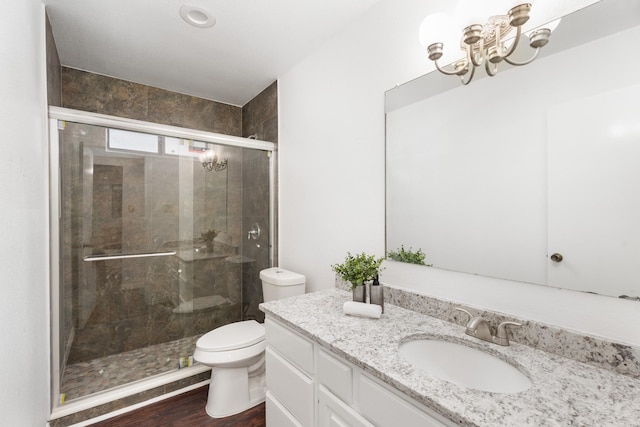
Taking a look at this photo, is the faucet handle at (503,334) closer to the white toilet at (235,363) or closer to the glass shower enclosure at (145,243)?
the white toilet at (235,363)

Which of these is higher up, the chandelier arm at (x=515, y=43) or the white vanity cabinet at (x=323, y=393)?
the chandelier arm at (x=515, y=43)

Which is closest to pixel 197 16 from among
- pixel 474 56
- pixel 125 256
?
pixel 474 56

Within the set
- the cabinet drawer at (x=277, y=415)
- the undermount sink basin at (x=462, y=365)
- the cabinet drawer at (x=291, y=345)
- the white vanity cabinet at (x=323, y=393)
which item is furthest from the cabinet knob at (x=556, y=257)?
the cabinet drawer at (x=277, y=415)

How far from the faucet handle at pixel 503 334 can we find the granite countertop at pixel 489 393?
0.02 meters

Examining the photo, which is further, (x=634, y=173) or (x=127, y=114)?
(x=127, y=114)

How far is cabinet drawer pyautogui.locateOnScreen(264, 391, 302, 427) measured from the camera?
48.7 inches

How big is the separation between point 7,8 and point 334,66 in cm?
149

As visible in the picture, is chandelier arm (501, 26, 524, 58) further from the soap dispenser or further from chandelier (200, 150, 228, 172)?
chandelier (200, 150, 228, 172)

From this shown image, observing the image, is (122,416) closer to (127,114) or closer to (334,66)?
(127,114)

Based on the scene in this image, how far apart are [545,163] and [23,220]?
6.23ft

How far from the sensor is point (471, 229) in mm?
1188

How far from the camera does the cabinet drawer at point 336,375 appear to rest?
0.97 metres

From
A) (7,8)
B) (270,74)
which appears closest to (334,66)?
(270,74)

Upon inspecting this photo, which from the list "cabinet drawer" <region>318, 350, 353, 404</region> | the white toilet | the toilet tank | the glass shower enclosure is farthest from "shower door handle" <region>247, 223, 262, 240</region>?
"cabinet drawer" <region>318, 350, 353, 404</region>
